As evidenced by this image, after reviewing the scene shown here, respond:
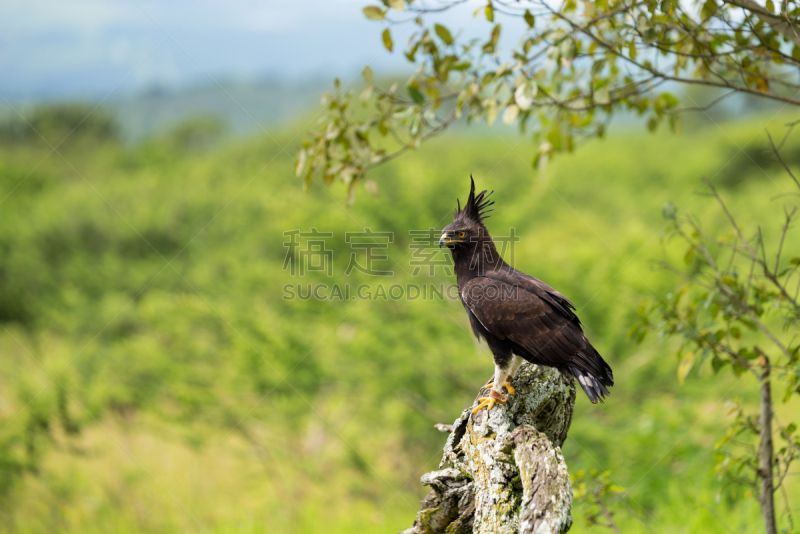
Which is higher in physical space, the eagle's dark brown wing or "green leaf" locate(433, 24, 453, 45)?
"green leaf" locate(433, 24, 453, 45)

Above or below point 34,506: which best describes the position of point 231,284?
above

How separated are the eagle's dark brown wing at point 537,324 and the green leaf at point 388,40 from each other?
1.86 metres

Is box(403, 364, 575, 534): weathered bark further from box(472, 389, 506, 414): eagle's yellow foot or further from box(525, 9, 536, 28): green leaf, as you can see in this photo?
box(525, 9, 536, 28): green leaf

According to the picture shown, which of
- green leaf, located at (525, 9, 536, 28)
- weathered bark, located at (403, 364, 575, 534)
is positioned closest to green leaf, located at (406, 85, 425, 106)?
green leaf, located at (525, 9, 536, 28)

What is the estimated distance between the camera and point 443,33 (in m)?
4.39

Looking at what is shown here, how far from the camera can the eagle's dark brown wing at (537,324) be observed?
11.7 ft

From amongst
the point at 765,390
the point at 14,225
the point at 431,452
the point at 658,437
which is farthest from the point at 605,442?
the point at 14,225

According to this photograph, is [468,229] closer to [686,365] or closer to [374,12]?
[374,12]

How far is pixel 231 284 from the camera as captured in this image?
16547 mm

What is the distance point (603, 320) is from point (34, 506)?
47.5 ft

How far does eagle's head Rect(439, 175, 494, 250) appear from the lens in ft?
14.0

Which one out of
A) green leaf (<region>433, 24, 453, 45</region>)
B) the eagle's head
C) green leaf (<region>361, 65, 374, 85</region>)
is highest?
green leaf (<region>433, 24, 453, 45</region>)

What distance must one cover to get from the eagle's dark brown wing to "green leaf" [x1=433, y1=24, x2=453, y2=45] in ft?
6.38

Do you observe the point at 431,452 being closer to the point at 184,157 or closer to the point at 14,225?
the point at 14,225
